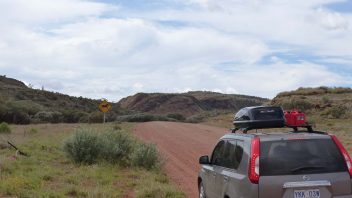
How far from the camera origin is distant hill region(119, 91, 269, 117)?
12650 cm

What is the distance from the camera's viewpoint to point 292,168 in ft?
23.7

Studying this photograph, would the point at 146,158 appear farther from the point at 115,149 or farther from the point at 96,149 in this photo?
the point at 96,149

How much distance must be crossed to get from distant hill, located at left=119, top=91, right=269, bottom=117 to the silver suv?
4491 inches

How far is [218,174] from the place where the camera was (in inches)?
344

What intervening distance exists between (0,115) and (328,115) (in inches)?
1218

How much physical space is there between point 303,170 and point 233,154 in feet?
4.58

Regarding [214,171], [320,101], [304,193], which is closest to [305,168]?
[304,193]

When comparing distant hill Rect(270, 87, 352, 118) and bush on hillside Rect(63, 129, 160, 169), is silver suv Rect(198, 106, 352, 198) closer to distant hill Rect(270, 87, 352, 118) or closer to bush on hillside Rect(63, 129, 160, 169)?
bush on hillside Rect(63, 129, 160, 169)

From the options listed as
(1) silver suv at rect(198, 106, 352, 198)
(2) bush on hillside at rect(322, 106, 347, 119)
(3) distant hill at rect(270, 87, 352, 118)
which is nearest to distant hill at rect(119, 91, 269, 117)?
(3) distant hill at rect(270, 87, 352, 118)

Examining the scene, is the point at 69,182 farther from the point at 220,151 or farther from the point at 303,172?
the point at 303,172

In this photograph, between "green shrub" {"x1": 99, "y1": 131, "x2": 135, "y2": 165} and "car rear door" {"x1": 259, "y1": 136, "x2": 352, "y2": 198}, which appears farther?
"green shrub" {"x1": 99, "y1": 131, "x2": 135, "y2": 165}

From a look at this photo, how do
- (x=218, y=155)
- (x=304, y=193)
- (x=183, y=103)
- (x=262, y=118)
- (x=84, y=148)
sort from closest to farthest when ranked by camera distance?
(x=304, y=193), (x=262, y=118), (x=218, y=155), (x=84, y=148), (x=183, y=103)

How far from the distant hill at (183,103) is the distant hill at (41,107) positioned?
32216 millimetres

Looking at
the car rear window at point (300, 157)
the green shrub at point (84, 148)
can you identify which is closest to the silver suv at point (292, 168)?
the car rear window at point (300, 157)
